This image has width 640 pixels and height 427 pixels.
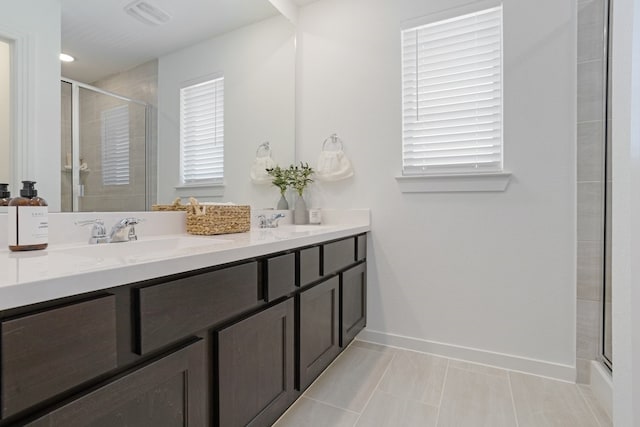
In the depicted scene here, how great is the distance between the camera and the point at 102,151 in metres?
1.18

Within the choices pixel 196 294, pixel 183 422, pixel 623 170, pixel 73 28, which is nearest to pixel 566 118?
pixel 623 170

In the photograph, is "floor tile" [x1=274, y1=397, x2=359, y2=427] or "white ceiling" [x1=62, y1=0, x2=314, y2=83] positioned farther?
"floor tile" [x1=274, y1=397, x2=359, y2=427]

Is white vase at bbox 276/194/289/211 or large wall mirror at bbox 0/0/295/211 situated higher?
large wall mirror at bbox 0/0/295/211

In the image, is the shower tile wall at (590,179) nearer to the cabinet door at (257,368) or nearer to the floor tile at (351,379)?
the floor tile at (351,379)

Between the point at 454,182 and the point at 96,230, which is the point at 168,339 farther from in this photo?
the point at 454,182

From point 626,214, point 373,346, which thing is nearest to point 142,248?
point 626,214

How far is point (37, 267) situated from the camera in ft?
2.12

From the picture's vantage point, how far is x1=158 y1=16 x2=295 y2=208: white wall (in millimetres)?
1441

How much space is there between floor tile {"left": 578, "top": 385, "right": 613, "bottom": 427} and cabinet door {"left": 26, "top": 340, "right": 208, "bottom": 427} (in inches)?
63.1

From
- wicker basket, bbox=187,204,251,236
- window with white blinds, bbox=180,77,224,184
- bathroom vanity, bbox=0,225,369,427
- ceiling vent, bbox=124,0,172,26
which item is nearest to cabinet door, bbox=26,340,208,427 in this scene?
bathroom vanity, bbox=0,225,369,427

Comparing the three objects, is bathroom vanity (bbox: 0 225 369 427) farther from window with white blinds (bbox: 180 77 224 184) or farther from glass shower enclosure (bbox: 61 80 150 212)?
window with white blinds (bbox: 180 77 224 184)

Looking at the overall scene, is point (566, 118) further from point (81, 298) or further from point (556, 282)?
point (81, 298)

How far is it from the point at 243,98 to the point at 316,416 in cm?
171

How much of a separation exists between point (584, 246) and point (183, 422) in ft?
6.18
